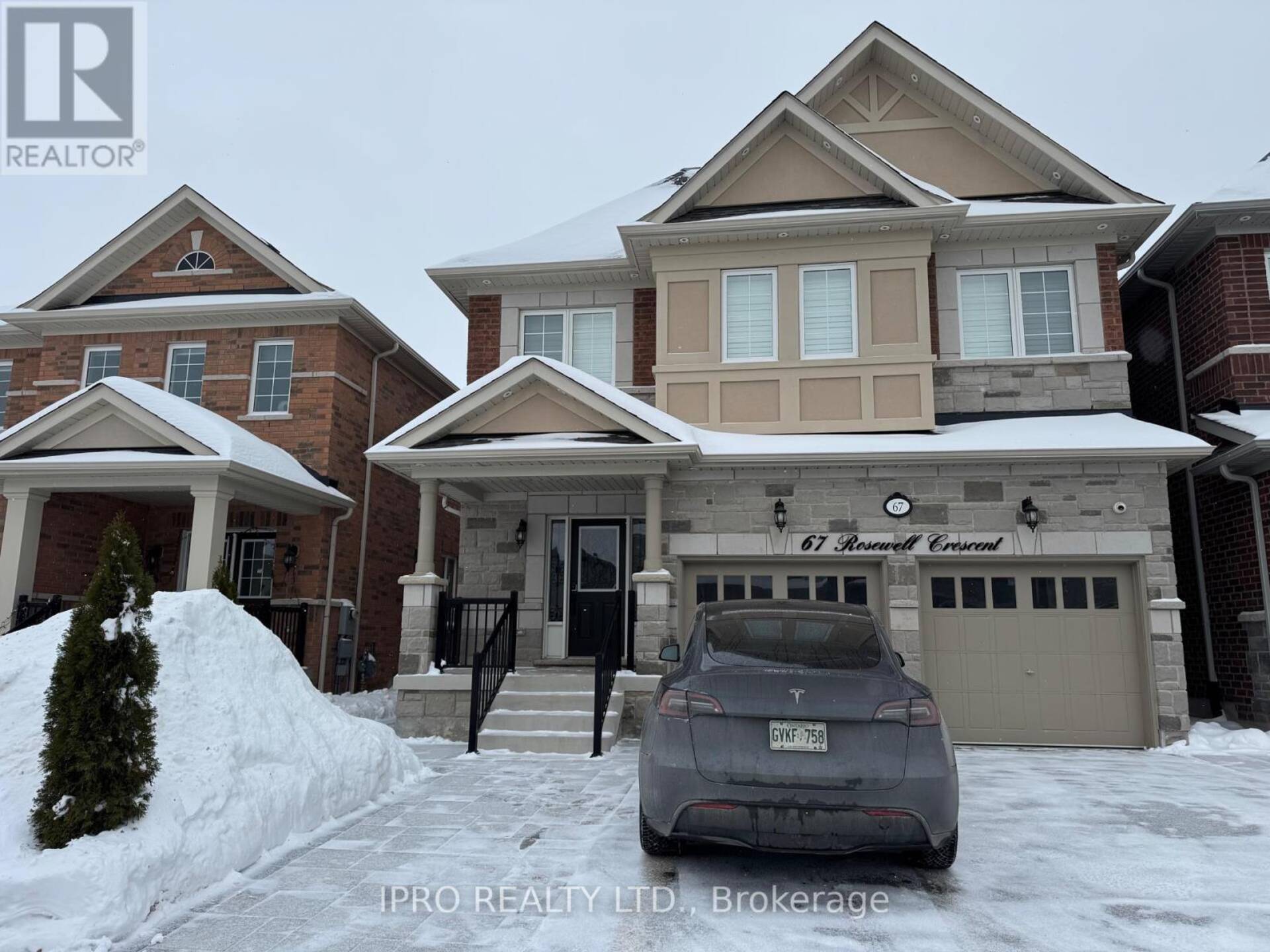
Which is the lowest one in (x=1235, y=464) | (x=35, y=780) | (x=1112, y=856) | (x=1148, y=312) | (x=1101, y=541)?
(x=1112, y=856)

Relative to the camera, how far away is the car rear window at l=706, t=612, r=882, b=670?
4.92m

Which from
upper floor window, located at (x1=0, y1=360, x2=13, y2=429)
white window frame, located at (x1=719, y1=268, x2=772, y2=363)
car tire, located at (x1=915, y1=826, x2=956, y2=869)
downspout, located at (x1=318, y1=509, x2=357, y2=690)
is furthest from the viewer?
upper floor window, located at (x1=0, y1=360, x2=13, y2=429)

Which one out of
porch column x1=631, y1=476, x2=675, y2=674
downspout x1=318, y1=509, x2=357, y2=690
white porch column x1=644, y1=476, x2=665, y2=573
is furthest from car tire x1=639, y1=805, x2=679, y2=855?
downspout x1=318, y1=509, x2=357, y2=690

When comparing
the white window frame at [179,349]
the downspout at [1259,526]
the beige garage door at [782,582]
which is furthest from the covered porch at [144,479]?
the downspout at [1259,526]

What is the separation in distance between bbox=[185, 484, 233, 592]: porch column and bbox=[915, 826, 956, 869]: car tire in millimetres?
9825

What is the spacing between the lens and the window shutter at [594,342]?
1315cm

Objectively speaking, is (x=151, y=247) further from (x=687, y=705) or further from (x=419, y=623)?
(x=687, y=705)

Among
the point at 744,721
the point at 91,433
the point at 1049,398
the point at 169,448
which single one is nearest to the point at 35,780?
the point at 744,721

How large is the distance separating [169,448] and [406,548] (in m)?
5.43

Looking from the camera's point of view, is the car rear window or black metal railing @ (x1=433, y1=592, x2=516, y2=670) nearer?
the car rear window

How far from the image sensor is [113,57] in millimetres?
12570

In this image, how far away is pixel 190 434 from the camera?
1190 cm

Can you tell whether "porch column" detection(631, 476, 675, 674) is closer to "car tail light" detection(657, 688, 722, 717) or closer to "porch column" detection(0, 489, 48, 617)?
"car tail light" detection(657, 688, 722, 717)

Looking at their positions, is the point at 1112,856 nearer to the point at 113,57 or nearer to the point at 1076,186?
the point at 1076,186
